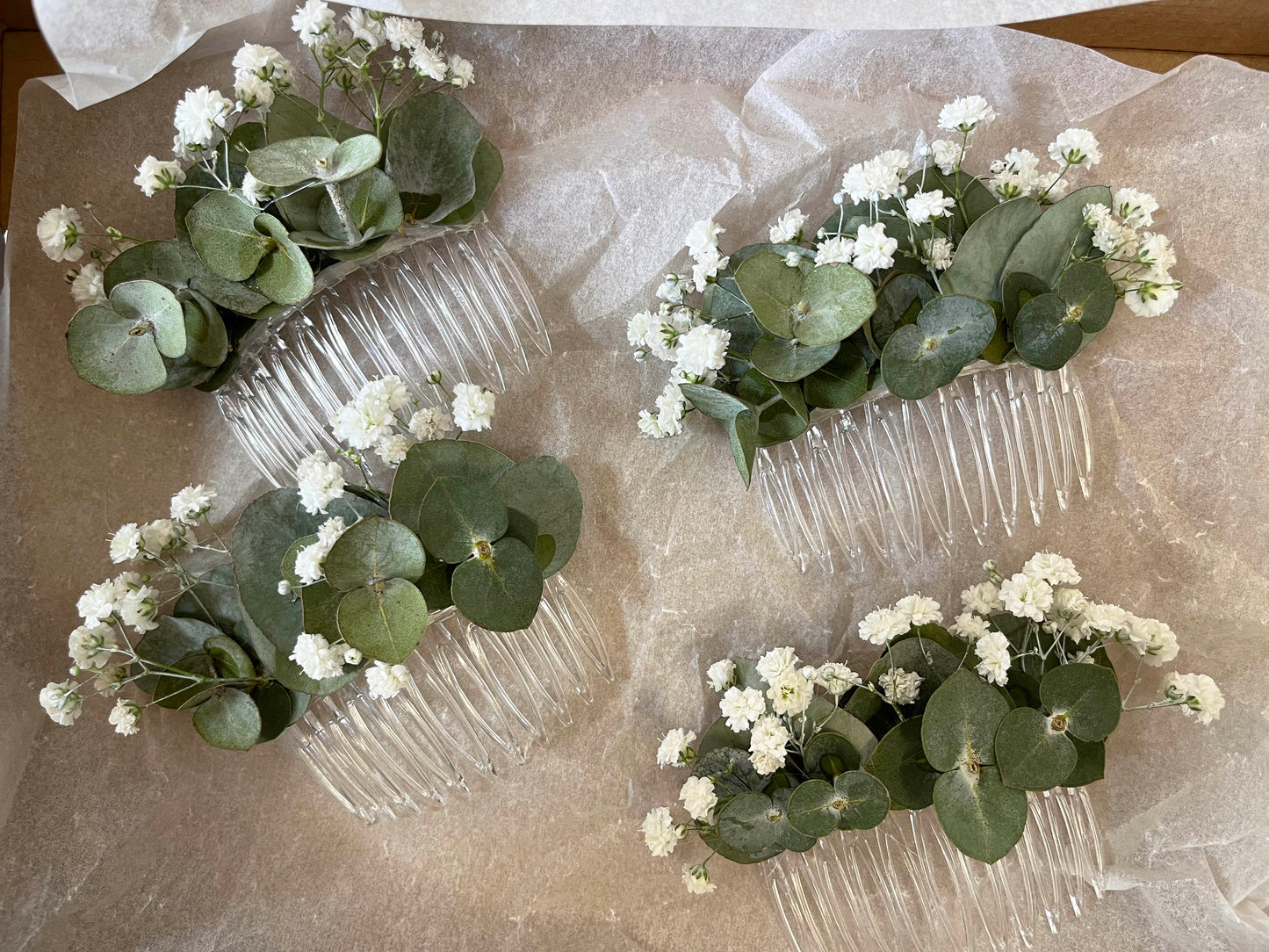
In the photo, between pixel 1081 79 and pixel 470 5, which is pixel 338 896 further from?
pixel 1081 79

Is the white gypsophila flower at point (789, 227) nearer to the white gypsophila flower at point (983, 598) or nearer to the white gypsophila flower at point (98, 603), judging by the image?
the white gypsophila flower at point (983, 598)

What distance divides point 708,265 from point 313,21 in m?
0.41

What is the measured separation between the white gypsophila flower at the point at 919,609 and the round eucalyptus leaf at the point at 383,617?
454 mm

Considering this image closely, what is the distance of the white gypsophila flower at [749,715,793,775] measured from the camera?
849mm

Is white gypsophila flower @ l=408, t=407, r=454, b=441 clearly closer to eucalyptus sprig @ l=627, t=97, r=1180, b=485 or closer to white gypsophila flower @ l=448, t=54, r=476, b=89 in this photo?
eucalyptus sprig @ l=627, t=97, r=1180, b=485

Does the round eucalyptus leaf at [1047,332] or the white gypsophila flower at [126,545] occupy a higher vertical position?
the white gypsophila flower at [126,545]

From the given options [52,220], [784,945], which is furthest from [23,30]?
[784,945]

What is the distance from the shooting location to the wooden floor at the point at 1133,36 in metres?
0.94

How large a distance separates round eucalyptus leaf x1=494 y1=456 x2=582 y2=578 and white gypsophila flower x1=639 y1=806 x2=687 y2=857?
27 centimetres

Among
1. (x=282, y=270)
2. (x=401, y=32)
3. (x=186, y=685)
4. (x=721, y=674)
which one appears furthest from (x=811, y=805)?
(x=401, y=32)

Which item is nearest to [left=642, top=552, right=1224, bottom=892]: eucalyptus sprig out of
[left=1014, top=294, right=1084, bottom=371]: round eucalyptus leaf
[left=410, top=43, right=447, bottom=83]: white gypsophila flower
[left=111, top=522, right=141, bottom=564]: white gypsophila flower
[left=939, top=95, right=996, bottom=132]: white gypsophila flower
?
[left=1014, top=294, right=1084, bottom=371]: round eucalyptus leaf

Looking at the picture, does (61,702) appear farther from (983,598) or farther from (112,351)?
(983,598)

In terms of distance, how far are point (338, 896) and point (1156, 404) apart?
3.18 ft

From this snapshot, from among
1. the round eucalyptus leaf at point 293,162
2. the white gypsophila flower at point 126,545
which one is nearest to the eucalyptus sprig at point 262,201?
the round eucalyptus leaf at point 293,162
